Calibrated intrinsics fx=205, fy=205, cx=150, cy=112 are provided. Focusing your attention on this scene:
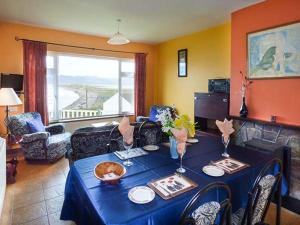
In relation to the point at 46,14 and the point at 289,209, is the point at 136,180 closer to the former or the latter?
the point at 289,209

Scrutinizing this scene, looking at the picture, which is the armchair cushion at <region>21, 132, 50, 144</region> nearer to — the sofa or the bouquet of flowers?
the sofa

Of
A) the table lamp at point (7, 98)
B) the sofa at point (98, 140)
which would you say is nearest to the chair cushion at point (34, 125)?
the table lamp at point (7, 98)

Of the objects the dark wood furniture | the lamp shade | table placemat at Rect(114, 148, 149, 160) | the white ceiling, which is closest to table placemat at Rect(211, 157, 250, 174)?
table placemat at Rect(114, 148, 149, 160)

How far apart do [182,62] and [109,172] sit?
12.5ft

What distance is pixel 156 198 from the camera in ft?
4.03

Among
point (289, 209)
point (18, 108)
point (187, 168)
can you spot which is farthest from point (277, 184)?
point (18, 108)

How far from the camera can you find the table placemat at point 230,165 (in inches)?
64.3

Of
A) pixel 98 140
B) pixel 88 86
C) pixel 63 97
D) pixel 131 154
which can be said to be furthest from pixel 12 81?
pixel 131 154

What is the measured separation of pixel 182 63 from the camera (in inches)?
189

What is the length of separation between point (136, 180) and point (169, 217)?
1.20 feet

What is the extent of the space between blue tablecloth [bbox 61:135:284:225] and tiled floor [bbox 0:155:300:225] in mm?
484

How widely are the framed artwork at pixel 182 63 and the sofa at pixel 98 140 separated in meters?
2.44

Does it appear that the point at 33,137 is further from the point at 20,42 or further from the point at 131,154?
the point at 131,154

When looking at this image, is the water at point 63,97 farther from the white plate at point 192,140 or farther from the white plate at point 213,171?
the white plate at point 213,171
